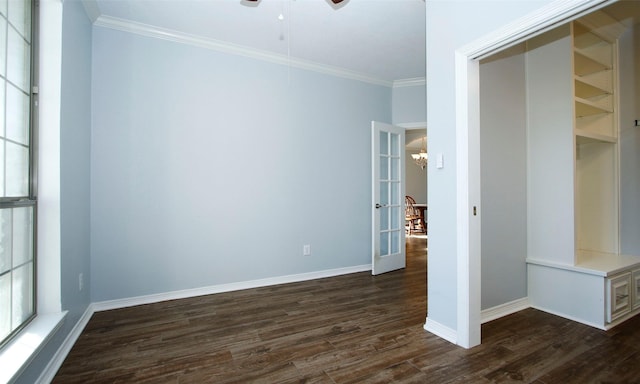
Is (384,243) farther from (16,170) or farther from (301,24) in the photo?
(16,170)

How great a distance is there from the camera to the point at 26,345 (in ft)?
4.66

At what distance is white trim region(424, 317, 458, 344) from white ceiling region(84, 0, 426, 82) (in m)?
2.68

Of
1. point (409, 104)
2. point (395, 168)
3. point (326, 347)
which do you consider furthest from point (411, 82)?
point (326, 347)

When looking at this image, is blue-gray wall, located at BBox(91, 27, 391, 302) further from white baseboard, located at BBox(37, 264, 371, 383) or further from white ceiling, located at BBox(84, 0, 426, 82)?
white ceiling, located at BBox(84, 0, 426, 82)

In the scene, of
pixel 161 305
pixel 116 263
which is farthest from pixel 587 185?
pixel 116 263

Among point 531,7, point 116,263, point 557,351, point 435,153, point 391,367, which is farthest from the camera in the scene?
point 116,263

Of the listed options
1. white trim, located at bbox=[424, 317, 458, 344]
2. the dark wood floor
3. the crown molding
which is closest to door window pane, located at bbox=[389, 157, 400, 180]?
the crown molding

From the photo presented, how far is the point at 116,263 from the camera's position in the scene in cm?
264

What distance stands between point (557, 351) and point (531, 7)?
217 cm

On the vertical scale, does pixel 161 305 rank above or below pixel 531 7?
below

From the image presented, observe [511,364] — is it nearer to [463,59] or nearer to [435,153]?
[435,153]

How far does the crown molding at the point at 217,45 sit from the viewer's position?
2.65 meters

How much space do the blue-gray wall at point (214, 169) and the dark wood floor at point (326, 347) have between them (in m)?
0.54

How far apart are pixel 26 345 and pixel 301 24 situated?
3042mm
